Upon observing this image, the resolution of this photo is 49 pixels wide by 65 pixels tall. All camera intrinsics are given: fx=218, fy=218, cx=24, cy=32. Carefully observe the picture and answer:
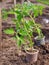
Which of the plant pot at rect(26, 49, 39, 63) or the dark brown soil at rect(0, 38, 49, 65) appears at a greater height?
the plant pot at rect(26, 49, 39, 63)

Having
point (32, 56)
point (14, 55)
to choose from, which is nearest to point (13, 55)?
point (14, 55)

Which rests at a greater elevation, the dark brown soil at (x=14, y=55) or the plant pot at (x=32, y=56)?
the plant pot at (x=32, y=56)

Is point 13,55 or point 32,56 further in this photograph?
point 13,55

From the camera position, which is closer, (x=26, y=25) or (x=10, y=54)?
(x=26, y=25)

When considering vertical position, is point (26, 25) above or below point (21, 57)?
above

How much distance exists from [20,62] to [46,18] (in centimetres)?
266

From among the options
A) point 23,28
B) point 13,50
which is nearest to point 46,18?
point 13,50

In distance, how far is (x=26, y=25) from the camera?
3.00 metres

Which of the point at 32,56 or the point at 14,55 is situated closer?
the point at 32,56

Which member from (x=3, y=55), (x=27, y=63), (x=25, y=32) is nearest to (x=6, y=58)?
(x=3, y=55)

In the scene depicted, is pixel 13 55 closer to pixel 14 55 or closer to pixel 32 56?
pixel 14 55

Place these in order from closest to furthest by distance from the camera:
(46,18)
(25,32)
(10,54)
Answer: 1. (25,32)
2. (10,54)
3. (46,18)

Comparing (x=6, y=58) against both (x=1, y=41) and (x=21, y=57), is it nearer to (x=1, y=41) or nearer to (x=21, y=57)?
(x=21, y=57)

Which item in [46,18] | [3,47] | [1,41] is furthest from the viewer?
[46,18]
